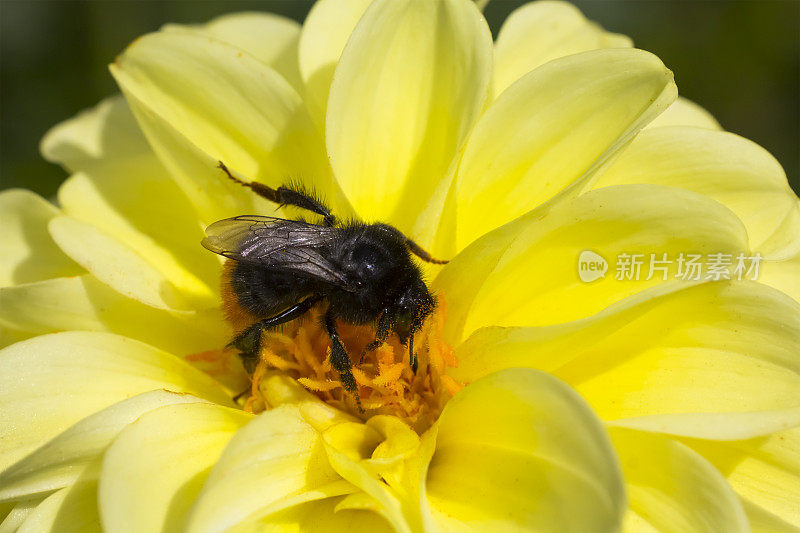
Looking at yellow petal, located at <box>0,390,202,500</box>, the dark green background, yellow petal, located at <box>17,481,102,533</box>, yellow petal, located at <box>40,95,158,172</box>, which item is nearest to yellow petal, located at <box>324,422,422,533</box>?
yellow petal, located at <box>0,390,202,500</box>

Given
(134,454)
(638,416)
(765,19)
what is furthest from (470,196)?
(765,19)

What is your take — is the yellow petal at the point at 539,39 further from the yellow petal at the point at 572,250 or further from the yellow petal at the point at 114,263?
the yellow petal at the point at 114,263

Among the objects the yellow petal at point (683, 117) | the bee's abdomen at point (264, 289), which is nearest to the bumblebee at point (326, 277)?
the bee's abdomen at point (264, 289)

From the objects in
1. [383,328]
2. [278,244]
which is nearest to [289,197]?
[278,244]

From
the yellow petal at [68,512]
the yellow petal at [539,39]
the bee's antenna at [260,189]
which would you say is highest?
the yellow petal at [539,39]

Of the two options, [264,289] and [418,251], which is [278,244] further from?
[418,251]
